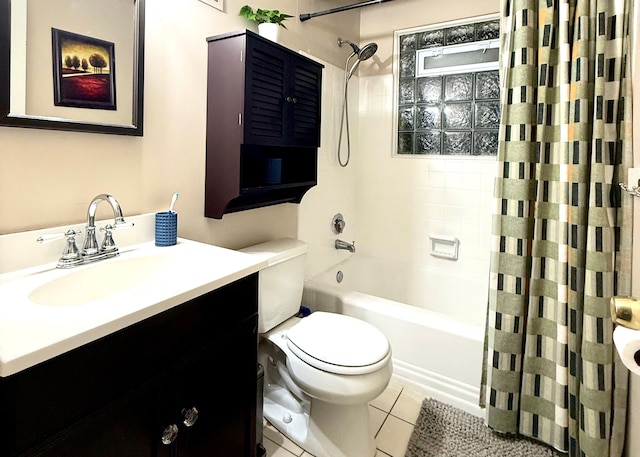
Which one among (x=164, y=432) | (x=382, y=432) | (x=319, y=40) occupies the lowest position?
(x=382, y=432)

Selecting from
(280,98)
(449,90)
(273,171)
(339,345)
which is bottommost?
(339,345)

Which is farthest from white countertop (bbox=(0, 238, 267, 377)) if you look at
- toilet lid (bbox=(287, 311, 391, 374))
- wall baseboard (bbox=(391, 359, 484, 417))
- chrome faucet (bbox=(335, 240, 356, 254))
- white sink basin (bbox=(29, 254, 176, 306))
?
Result: chrome faucet (bbox=(335, 240, 356, 254))

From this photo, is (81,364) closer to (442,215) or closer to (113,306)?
(113,306)

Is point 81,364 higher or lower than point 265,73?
lower

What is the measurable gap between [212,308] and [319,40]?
187cm

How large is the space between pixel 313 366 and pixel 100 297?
76 centimetres

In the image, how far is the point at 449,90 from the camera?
2.53 meters

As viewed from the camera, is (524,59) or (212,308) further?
(524,59)

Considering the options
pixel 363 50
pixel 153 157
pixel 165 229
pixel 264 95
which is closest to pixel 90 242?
pixel 165 229

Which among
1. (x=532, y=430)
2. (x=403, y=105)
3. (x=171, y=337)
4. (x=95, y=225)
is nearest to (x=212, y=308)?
(x=171, y=337)

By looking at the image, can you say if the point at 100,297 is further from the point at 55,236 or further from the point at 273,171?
the point at 273,171

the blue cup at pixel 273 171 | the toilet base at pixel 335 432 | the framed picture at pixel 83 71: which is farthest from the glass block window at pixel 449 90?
the framed picture at pixel 83 71

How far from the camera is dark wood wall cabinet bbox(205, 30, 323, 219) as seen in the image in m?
1.53

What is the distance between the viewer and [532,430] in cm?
162
